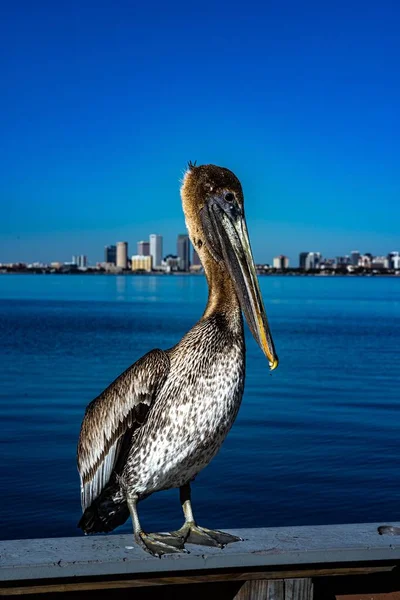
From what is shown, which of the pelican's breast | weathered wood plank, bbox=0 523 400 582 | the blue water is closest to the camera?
weathered wood plank, bbox=0 523 400 582

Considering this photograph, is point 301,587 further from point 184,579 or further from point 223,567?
point 184,579

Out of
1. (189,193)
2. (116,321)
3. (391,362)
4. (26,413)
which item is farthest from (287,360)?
(116,321)

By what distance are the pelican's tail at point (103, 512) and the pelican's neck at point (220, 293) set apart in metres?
0.79

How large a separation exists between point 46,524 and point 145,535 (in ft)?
10.3

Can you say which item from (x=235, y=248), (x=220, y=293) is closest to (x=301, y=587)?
(x=220, y=293)

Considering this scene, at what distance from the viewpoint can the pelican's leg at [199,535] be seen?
8.91 feet

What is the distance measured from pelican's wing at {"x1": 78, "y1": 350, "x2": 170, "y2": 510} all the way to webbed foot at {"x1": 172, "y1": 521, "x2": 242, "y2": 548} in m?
0.37

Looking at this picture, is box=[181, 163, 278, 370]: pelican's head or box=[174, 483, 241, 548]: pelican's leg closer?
box=[174, 483, 241, 548]: pelican's leg

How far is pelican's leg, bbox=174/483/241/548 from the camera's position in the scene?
272 cm

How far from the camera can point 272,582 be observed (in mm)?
2566

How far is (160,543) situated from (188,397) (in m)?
0.52

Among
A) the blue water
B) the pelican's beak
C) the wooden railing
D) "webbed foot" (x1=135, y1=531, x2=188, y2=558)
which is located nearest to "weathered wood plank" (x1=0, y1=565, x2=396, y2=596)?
the wooden railing

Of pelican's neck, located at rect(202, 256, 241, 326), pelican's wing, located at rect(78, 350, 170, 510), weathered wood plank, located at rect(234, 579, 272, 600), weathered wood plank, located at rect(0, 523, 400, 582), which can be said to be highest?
pelican's neck, located at rect(202, 256, 241, 326)

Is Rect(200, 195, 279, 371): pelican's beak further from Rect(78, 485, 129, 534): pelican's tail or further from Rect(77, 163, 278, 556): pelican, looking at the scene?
Rect(78, 485, 129, 534): pelican's tail
